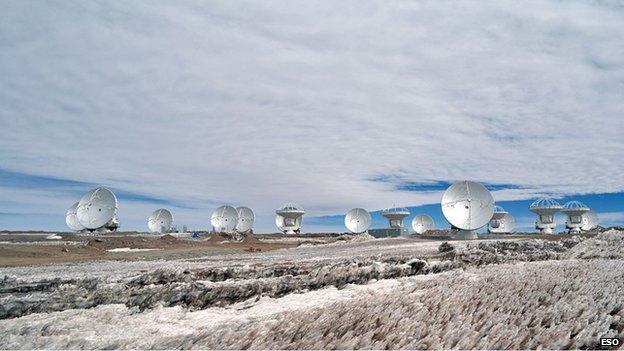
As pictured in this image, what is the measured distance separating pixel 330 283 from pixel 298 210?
3986 inches

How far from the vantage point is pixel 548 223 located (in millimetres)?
111562

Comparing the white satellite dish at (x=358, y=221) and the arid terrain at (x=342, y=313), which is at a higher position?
the white satellite dish at (x=358, y=221)

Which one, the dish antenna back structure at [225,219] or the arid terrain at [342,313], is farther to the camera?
the dish antenna back structure at [225,219]

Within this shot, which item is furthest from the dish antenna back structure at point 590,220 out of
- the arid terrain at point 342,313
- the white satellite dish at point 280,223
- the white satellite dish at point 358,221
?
the arid terrain at point 342,313

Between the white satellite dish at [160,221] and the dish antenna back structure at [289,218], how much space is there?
2686 cm

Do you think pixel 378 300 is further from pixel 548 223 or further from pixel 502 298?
pixel 548 223

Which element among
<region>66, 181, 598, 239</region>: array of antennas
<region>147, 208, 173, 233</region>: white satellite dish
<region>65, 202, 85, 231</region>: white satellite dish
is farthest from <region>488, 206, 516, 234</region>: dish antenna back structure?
<region>65, 202, 85, 231</region>: white satellite dish

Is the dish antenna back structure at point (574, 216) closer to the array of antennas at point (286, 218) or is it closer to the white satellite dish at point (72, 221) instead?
the array of antennas at point (286, 218)

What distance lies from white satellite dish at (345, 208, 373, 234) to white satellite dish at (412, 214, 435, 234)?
13418 mm

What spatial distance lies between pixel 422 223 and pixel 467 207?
57.0m

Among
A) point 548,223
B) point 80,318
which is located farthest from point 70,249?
point 548,223

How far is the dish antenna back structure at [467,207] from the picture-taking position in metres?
61.5

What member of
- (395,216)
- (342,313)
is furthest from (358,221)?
(342,313)

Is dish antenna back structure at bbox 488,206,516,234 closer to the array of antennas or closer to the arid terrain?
the array of antennas
